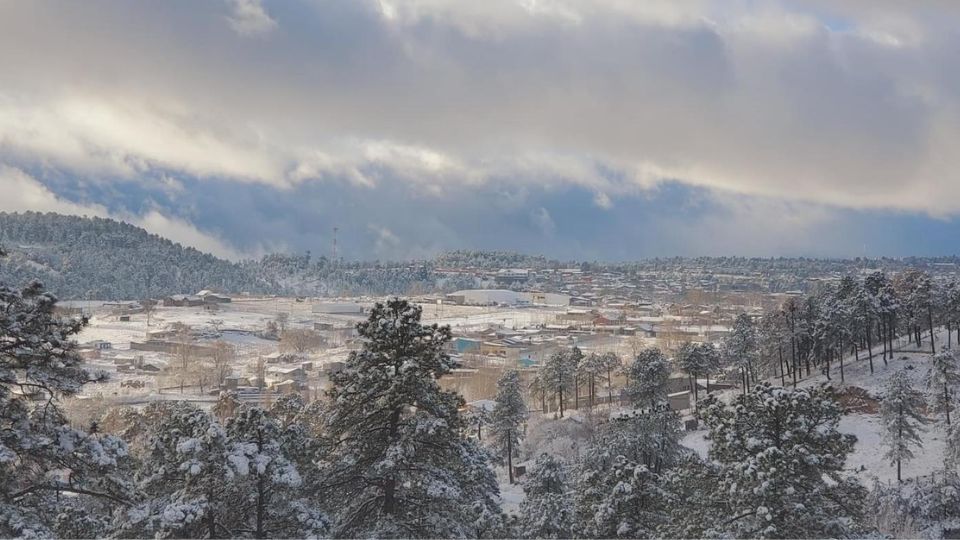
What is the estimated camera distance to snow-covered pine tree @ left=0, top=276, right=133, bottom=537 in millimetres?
7289

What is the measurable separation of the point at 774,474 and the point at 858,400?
127ft

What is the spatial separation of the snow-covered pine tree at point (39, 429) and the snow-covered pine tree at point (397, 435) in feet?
12.7

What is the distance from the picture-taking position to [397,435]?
10961mm

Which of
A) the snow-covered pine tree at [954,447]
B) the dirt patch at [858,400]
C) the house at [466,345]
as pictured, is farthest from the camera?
the house at [466,345]

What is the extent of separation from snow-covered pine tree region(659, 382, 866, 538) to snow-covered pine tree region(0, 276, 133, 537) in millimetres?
9731

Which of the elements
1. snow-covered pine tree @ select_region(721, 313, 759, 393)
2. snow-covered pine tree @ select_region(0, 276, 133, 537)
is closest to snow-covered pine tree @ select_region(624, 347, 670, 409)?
snow-covered pine tree @ select_region(721, 313, 759, 393)

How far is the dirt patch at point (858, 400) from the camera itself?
41.8 m

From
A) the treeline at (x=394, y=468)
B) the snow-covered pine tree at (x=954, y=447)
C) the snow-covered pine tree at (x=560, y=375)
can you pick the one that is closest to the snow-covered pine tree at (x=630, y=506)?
the treeline at (x=394, y=468)

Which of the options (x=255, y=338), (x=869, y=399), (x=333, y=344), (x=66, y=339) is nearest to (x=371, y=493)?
(x=66, y=339)

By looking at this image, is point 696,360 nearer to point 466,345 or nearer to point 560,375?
point 560,375

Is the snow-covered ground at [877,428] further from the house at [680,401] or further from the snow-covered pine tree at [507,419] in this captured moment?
the snow-covered pine tree at [507,419]

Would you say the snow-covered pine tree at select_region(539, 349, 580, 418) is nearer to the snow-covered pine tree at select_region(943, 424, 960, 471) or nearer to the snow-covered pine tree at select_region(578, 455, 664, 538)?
the snow-covered pine tree at select_region(943, 424, 960, 471)

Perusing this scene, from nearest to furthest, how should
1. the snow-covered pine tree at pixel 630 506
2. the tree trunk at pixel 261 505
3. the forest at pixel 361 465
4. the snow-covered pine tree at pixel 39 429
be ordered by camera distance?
1. the snow-covered pine tree at pixel 39 429
2. the forest at pixel 361 465
3. the tree trunk at pixel 261 505
4. the snow-covered pine tree at pixel 630 506

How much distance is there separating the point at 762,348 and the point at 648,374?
19.5 m
